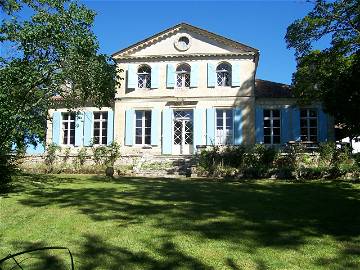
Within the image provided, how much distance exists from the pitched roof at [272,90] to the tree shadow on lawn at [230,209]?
12.1 m

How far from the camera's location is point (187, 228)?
21.4 ft

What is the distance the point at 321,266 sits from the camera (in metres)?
4.90

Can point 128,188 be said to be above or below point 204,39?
below

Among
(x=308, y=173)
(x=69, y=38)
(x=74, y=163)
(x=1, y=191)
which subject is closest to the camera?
(x=1, y=191)

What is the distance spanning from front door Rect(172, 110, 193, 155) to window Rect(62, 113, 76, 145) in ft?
19.6

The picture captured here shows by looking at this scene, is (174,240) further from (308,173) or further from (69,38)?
(308,173)

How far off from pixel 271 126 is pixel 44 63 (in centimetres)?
1398

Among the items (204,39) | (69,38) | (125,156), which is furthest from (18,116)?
(204,39)

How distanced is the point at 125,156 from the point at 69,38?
7.69 meters

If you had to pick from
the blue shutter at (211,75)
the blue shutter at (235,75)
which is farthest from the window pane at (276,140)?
the blue shutter at (211,75)

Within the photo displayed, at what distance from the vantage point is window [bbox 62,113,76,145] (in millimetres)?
24219

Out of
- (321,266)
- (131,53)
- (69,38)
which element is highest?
(131,53)

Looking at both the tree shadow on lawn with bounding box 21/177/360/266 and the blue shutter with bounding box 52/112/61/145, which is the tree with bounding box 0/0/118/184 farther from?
the blue shutter with bounding box 52/112/61/145

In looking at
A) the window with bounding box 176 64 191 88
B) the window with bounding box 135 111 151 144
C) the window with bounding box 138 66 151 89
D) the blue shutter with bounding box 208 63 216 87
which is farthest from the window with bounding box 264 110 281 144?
the window with bounding box 138 66 151 89
